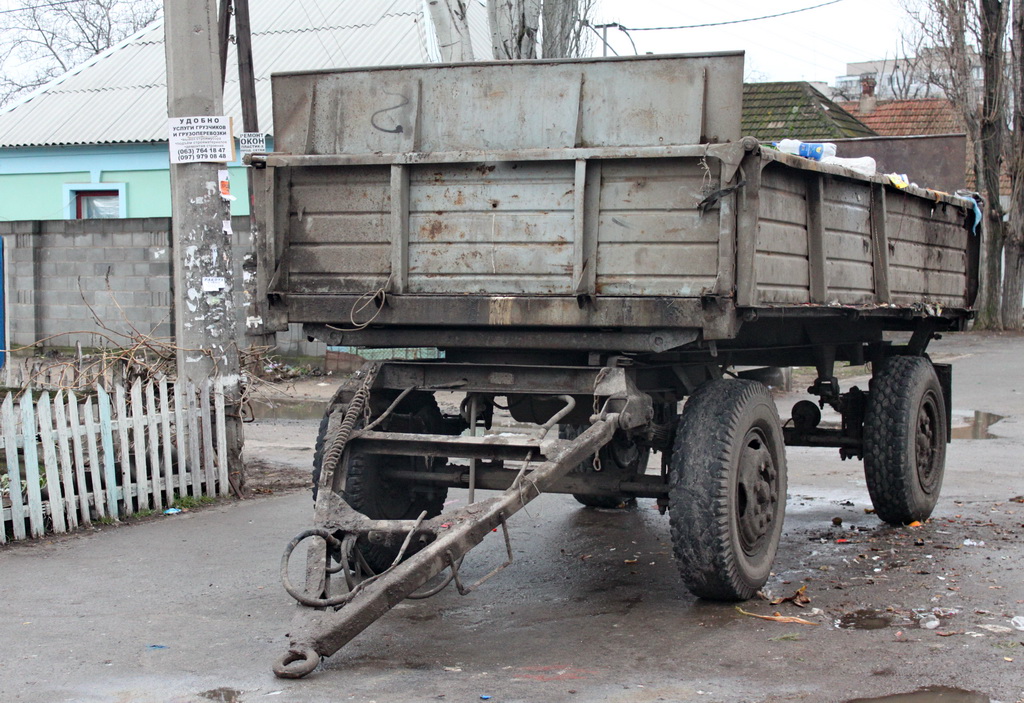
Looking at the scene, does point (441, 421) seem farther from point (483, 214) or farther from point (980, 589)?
point (980, 589)

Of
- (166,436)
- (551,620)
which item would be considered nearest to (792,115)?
(166,436)

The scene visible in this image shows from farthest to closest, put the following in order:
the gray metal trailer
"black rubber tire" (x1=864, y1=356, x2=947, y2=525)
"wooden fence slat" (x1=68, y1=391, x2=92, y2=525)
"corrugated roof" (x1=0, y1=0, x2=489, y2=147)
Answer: "corrugated roof" (x1=0, y1=0, x2=489, y2=147), "black rubber tire" (x1=864, y1=356, x2=947, y2=525), "wooden fence slat" (x1=68, y1=391, x2=92, y2=525), the gray metal trailer

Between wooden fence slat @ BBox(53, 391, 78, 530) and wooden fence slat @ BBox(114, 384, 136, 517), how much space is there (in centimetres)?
35

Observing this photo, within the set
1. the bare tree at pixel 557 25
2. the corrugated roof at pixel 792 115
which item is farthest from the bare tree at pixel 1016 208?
the bare tree at pixel 557 25

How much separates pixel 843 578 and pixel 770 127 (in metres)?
20.1

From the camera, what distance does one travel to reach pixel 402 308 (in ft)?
17.5

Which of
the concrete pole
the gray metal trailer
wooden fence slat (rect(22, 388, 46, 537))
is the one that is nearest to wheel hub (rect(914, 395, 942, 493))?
the gray metal trailer

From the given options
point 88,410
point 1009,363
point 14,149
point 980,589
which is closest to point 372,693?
point 980,589

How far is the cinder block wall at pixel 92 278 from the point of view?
16.3m

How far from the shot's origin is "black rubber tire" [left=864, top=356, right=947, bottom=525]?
→ 6.94 m

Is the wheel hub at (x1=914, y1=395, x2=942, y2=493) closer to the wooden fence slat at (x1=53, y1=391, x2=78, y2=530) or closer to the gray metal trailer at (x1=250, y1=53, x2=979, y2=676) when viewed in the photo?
the gray metal trailer at (x1=250, y1=53, x2=979, y2=676)

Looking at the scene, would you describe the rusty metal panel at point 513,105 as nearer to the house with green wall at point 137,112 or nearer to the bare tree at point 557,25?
the bare tree at point 557,25

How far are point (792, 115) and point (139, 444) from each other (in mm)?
20060

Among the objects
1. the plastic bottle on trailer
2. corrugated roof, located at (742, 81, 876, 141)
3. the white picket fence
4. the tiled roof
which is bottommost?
the white picket fence
